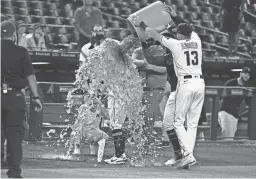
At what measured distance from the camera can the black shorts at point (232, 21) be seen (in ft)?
63.8

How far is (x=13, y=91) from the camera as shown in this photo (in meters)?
8.61

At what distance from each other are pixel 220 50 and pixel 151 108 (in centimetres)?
770

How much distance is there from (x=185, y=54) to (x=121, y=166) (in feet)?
5.88

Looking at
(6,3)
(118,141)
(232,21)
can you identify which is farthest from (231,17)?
(118,141)

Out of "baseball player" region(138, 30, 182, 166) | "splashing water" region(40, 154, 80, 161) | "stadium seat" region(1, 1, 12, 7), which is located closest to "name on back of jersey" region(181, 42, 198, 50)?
"baseball player" region(138, 30, 182, 166)

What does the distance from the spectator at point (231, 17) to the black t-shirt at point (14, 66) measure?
37.0 feet

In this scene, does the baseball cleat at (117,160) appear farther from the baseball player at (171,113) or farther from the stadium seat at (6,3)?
the stadium seat at (6,3)

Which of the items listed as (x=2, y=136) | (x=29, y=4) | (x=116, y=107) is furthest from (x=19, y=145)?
(x=29, y=4)

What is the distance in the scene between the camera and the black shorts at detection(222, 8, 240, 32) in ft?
63.8

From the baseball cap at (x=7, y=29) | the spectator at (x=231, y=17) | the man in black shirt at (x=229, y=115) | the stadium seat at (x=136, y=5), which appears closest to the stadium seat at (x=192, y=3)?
the stadium seat at (x=136, y=5)

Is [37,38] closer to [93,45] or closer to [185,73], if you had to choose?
[93,45]

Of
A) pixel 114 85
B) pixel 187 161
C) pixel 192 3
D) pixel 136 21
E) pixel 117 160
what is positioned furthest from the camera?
pixel 192 3

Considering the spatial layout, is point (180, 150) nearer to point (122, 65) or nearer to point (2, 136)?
point (122, 65)

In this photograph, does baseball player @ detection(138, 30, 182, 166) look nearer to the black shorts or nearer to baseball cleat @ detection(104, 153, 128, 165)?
baseball cleat @ detection(104, 153, 128, 165)
